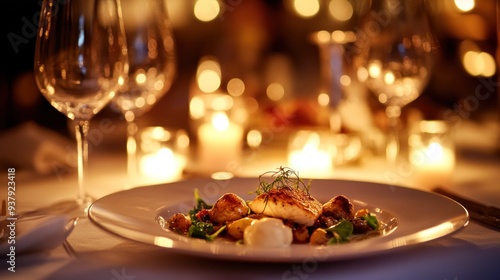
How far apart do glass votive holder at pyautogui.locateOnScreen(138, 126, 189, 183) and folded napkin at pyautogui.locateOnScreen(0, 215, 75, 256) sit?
79 cm

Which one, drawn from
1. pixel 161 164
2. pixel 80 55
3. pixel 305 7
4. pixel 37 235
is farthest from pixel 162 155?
pixel 305 7

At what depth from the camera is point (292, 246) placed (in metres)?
0.99

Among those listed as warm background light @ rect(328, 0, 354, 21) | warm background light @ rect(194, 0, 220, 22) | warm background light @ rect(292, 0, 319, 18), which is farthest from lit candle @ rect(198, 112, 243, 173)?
warm background light @ rect(328, 0, 354, 21)

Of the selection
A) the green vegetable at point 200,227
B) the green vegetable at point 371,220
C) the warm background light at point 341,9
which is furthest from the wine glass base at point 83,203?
the warm background light at point 341,9

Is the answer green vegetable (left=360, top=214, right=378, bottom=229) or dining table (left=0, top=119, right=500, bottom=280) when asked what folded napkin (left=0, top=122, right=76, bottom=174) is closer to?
dining table (left=0, top=119, right=500, bottom=280)

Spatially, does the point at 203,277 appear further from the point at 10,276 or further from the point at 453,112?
the point at 453,112

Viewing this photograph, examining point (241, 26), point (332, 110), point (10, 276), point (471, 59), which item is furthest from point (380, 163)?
point (241, 26)

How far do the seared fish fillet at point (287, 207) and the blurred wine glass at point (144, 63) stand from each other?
72 cm

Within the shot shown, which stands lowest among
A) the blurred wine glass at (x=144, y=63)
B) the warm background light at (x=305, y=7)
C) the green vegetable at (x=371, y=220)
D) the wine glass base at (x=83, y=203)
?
the wine glass base at (x=83, y=203)

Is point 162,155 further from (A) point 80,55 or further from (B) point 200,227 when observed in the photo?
(B) point 200,227

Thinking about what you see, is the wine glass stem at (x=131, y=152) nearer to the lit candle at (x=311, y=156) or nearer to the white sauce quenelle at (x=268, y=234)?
the lit candle at (x=311, y=156)

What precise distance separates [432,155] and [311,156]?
0.34 meters

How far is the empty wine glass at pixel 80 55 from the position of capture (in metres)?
1.31

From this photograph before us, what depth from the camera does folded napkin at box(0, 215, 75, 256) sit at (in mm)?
960
